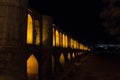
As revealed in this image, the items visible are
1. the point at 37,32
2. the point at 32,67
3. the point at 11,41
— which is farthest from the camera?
the point at 37,32

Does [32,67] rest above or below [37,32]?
below

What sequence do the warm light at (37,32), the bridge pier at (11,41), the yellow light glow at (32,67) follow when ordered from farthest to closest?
the warm light at (37,32) < the yellow light glow at (32,67) < the bridge pier at (11,41)

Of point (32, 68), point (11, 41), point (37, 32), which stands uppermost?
point (37, 32)

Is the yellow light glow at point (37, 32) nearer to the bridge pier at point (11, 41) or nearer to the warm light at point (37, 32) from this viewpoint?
the warm light at point (37, 32)

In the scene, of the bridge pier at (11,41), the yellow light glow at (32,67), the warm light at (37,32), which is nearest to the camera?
the bridge pier at (11,41)

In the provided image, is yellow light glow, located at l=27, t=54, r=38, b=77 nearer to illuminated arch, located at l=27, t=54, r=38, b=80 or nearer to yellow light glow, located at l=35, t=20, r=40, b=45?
illuminated arch, located at l=27, t=54, r=38, b=80

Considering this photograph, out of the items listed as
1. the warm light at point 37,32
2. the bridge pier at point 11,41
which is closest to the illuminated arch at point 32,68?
the warm light at point 37,32

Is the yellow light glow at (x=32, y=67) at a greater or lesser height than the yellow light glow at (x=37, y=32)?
lesser

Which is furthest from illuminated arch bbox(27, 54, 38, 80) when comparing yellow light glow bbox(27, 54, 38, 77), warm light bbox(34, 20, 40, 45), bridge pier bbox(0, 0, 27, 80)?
bridge pier bbox(0, 0, 27, 80)

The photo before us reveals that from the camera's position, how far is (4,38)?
14453 mm

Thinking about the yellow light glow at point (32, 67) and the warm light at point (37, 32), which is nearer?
the yellow light glow at point (32, 67)

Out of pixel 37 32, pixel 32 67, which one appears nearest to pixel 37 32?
pixel 37 32

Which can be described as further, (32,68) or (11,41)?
(32,68)

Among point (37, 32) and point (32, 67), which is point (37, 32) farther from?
point (32, 67)
